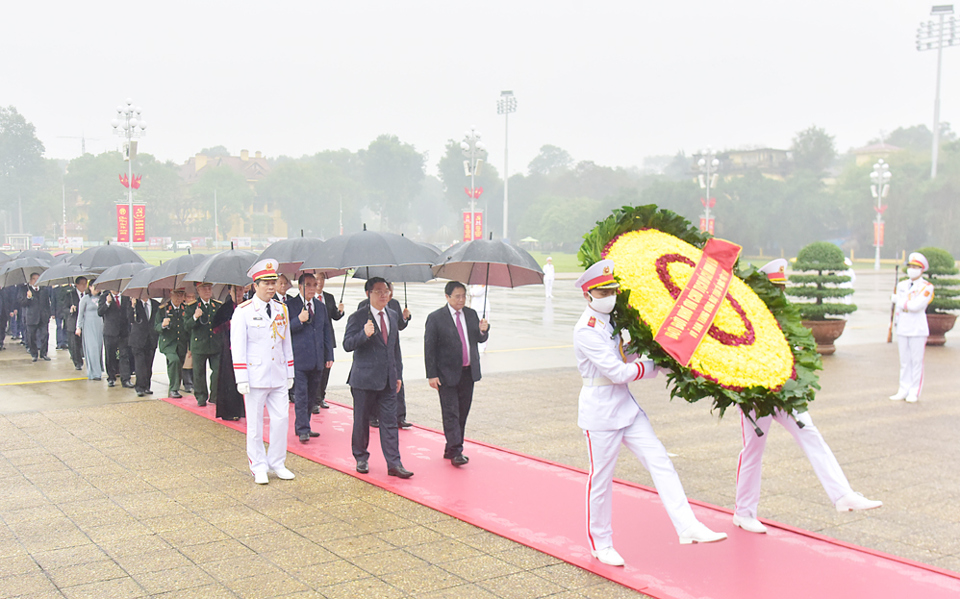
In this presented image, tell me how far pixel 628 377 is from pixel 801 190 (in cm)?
7812

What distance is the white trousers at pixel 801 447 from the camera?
5.16 meters

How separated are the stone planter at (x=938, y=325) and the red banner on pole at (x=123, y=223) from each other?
1097 inches

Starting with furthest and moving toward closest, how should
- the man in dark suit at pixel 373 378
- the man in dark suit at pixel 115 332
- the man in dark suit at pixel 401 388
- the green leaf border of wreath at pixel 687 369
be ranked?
the man in dark suit at pixel 115 332 → the man in dark suit at pixel 401 388 → the man in dark suit at pixel 373 378 → the green leaf border of wreath at pixel 687 369

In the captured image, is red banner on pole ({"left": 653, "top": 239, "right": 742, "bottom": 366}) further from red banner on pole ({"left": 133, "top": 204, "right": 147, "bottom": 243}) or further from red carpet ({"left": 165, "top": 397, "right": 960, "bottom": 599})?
red banner on pole ({"left": 133, "top": 204, "right": 147, "bottom": 243})

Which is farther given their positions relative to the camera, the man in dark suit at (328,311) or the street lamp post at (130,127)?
the street lamp post at (130,127)

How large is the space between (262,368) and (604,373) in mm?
3472

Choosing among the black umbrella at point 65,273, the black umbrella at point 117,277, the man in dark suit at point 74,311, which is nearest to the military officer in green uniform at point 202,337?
the black umbrella at point 117,277

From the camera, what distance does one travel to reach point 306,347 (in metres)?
8.98

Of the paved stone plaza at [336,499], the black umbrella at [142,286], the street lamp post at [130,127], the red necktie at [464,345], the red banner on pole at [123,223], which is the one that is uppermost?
the street lamp post at [130,127]

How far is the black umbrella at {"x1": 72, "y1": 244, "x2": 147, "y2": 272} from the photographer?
42.9ft

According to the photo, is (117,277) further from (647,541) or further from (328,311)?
(647,541)

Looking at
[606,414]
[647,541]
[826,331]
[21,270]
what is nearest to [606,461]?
[606,414]

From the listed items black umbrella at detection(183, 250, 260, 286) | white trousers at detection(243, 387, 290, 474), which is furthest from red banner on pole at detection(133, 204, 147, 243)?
white trousers at detection(243, 387, 290, 474)

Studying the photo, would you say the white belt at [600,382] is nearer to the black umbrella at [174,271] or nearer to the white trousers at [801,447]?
the white trousers at [801,447]
